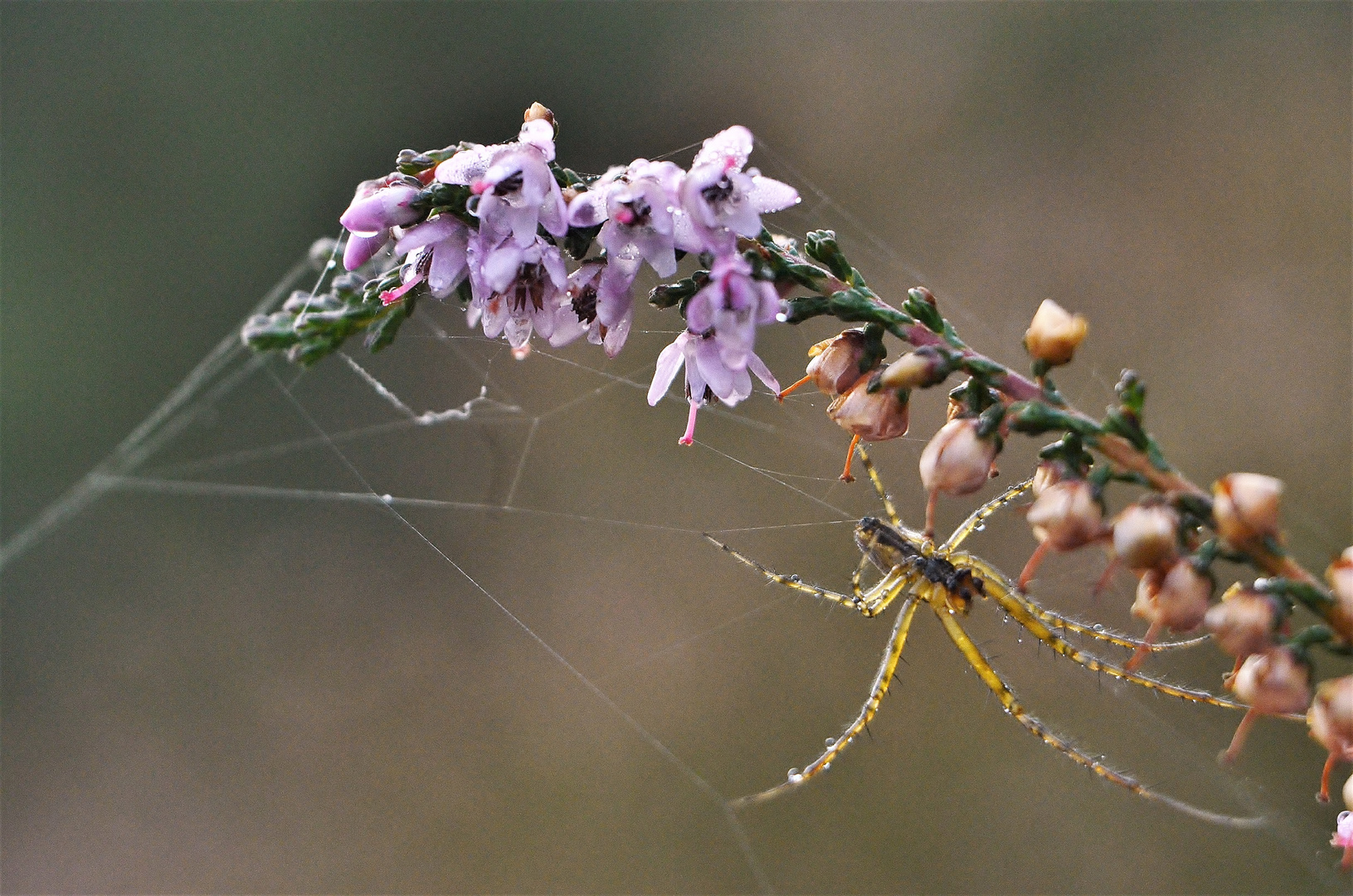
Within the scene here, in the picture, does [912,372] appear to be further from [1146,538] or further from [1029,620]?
[1029,620]

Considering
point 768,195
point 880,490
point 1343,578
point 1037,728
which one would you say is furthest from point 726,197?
point 1037,728

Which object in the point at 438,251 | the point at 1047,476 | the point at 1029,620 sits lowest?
the point at 1029,620

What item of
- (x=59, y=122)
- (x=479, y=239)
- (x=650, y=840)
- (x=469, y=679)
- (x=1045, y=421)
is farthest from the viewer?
(x=59, y=122)

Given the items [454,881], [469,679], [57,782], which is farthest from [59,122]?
[454,881]

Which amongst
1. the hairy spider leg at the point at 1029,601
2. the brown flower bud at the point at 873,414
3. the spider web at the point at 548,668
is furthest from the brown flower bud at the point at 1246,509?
the spider web at the point at 548,668

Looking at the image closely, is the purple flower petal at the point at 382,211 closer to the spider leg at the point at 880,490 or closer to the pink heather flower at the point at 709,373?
the pink heather flower at the point at 709,373

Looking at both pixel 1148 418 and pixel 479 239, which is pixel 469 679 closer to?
pixel 1148 418
